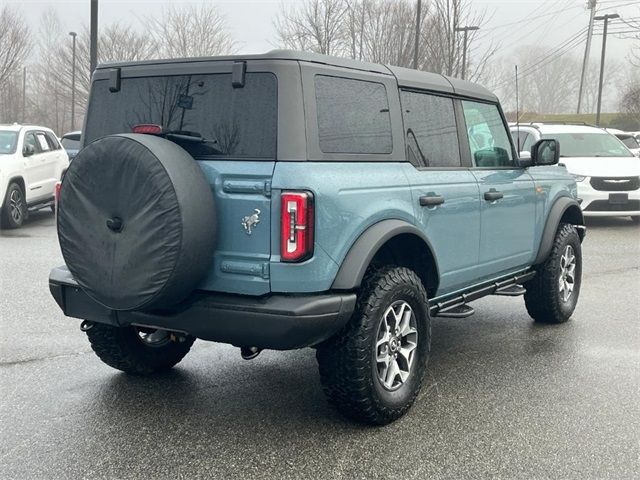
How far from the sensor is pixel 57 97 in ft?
130

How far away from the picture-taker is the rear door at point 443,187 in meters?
4.38

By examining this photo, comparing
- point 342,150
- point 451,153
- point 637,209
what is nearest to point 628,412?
point 451,153

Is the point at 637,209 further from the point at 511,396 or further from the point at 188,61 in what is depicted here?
the point at 188,61

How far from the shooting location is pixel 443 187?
14.9 ft

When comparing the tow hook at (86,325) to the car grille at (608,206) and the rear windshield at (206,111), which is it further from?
the car grille at (608,206)

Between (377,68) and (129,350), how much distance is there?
7.67ft

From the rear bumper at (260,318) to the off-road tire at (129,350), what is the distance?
785 millimetres

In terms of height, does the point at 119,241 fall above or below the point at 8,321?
above

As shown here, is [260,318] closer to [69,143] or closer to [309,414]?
[309,414]

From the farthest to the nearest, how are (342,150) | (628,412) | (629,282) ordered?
(629,282) → (628,412) → (342,150)

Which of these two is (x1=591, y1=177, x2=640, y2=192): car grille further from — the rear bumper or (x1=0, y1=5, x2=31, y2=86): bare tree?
(x1=0, y1=5, x2=31, y2=86): bare tree

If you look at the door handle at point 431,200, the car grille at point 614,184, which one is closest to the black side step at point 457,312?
the door handle at point 431,200

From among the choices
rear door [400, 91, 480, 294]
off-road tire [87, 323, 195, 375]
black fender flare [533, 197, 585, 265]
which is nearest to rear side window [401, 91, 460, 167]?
rear door [400, 91, 480, 294]

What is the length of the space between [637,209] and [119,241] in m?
11.0
